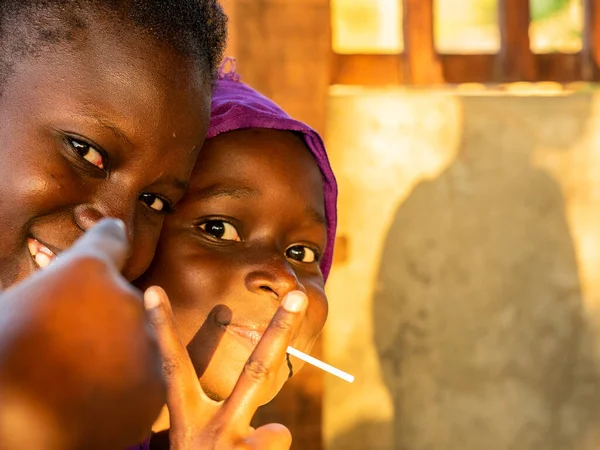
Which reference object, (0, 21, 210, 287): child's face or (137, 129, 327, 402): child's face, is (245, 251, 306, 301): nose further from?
(0, 21, 210, 287): child's face

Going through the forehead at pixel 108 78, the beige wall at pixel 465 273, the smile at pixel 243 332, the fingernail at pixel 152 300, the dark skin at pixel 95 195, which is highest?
the forehead at pixel 108 78

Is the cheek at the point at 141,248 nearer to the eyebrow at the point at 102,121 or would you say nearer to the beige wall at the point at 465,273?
the eyebrow at the point at 102,121

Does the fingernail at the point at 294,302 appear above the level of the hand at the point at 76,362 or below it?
below

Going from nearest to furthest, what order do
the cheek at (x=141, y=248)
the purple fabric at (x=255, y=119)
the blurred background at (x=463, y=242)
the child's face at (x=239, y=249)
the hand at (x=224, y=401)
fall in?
the hand at (x=224, y=401) < the cheek at (x=141, y=248) < the child's face at (x=239, y=249) < the purple fabric at (x=255, y=119) < the blurred background at (x=463, y=242)

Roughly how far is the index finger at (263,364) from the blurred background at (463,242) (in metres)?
1.18

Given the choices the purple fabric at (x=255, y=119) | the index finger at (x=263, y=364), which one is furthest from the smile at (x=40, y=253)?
the purple fabric at (x=255, y=119)

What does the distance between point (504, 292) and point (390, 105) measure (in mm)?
572

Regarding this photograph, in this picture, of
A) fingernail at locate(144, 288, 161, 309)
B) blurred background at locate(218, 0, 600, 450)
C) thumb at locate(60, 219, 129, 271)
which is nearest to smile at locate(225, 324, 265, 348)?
fingernail at locate(144, 288, 161, 309)

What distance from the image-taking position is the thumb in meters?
0.52

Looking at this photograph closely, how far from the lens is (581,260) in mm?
2273

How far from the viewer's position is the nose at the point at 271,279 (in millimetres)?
1052

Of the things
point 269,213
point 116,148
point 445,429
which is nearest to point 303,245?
point 269,213

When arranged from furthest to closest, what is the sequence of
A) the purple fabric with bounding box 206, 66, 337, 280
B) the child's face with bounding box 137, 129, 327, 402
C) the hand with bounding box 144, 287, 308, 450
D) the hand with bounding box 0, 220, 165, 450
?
the purple fabric with bounding box 206, 66, 337, 280 < the child's face with bounding box 137, 129, 327, 402 < the hand with bounding box 144, 287, 308, 450 < the hand with bounding box 0, 220, 165, 450

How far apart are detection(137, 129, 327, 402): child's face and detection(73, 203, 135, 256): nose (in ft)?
0.56
